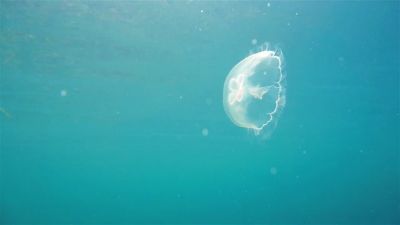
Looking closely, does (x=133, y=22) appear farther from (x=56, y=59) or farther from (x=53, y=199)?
(x=53, y=199)

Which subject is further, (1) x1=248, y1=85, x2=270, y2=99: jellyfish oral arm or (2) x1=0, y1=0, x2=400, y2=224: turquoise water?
(2) x1=0, y1=0, x2=400, y2=224: turquoise water

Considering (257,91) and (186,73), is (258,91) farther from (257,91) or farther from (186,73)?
(186,73)

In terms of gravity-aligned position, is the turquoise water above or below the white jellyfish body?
above

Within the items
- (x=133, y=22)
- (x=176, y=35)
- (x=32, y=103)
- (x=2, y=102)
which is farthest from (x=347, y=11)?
(x=2, y=102)

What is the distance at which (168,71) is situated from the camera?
12695mm

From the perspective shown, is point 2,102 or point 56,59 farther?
point 2,102

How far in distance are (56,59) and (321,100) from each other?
34.2ft

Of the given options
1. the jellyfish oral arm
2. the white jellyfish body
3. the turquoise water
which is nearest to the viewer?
the white jellyfish body

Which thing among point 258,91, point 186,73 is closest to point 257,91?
point 258,91

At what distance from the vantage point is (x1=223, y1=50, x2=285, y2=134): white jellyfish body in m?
5.82

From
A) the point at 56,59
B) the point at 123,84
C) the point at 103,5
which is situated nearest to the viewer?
the point at 103,5

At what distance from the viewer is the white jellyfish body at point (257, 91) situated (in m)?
5.82

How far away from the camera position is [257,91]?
602 cm

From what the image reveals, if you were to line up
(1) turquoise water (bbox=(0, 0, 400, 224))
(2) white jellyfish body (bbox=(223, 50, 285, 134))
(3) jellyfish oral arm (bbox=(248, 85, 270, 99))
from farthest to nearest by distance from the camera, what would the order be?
(1) turquoise water (bbox=(0, 0, 400, 224)), (3) jellyfish oral arm (bbox=(248, 85, 270, 99)), (2) white jellyfish body (bbox=(223, 50, 285, 134))
